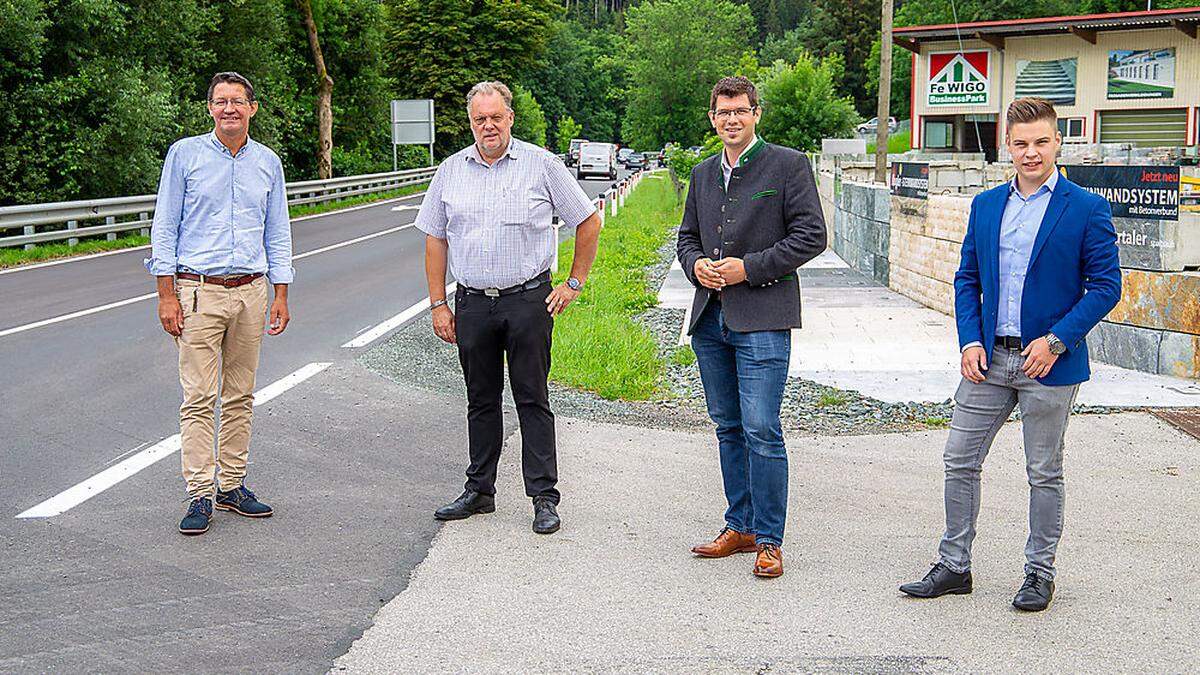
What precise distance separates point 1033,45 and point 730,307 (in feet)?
154

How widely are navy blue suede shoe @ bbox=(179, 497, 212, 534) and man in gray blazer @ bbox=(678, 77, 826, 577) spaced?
2318 millimetres

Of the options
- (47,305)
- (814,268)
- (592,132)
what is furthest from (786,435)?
(592,132)

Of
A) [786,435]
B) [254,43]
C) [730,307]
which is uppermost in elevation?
[254,43]

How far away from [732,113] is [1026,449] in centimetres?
172

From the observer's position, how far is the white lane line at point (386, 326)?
11.9 m

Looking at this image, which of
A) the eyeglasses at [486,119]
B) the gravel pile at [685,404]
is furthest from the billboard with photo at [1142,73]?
the eyeglasses at [486,119]

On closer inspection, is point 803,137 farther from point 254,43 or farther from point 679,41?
point 679,41

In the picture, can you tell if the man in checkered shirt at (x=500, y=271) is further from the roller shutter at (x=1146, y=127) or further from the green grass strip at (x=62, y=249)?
the roller shutter at (x=1146, y=127)

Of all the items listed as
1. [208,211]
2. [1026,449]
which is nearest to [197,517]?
[208,211]

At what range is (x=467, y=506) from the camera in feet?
20.3

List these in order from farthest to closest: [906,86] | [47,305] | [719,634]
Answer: [906,86] → [47,305] → [719,634]

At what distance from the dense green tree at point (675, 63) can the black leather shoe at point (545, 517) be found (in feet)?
260

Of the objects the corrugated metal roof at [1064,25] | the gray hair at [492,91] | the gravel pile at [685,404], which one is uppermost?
the corrugated metal roof at [1064,25]

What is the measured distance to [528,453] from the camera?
6.20 m
